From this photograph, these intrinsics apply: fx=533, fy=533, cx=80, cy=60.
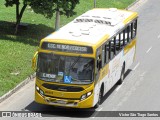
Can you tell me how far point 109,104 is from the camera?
73.7ft

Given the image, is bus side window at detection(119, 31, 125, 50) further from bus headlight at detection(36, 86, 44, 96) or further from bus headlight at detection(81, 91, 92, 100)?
bus headlight at detection(36, 86, 44, 96)

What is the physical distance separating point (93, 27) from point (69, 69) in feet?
10.9

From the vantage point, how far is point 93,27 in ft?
74.7

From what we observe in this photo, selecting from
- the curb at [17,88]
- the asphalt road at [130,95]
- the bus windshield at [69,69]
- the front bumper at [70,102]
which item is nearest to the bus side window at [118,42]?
the asphalt road at [130,95]

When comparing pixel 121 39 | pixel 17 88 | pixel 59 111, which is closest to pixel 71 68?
pixel 59 111

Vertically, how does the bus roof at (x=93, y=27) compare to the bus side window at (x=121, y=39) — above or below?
above

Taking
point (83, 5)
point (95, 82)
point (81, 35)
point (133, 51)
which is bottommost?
point (83, 5)

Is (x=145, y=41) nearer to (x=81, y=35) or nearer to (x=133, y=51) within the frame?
(x=133, y=51)

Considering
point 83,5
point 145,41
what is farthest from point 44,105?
point 83,5

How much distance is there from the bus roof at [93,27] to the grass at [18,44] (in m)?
3.80

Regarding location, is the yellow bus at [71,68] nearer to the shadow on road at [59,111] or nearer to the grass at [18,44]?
the shadow on road at [59,111]

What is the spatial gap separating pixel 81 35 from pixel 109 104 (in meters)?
3.36

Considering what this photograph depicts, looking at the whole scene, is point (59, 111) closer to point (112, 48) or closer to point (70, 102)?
point (70, 102)

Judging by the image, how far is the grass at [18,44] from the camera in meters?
24.9
